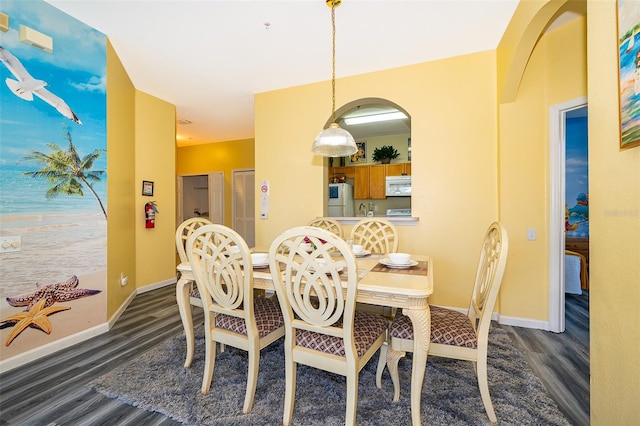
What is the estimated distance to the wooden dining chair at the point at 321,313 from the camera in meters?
1.31

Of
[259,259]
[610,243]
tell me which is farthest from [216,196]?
[610,243]

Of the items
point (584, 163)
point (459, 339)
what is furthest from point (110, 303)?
point (584, 163)

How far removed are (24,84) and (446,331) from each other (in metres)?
3.34

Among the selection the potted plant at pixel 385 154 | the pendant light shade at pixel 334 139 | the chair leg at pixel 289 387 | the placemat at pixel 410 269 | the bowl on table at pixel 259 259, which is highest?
the potted plant at pixel 385 154

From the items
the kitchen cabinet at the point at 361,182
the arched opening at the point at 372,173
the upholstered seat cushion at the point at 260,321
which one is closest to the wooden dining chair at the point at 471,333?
the upholstered seat cushion at the point at 260,321

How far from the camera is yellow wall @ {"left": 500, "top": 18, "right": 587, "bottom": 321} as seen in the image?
2.59 meters

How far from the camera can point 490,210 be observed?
285 centimetres

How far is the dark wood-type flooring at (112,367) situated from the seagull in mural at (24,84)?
1.99 m

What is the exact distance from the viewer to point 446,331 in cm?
154

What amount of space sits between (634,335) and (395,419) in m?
1.11

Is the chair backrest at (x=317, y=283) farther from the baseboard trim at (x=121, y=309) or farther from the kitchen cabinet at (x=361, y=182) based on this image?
the kitchen cabinet at (x=361, y=182)

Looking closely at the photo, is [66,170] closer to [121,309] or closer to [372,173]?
[121,309]

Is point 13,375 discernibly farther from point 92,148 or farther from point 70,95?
point 70,95

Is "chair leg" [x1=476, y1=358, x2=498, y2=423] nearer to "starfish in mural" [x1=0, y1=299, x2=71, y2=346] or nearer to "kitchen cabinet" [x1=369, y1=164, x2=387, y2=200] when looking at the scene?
"starfish in mural" [x1=0, y1=299, x2=71, y2=346]
